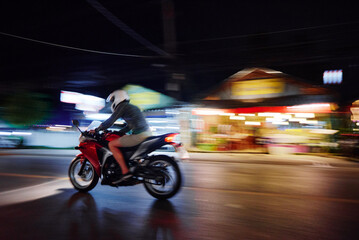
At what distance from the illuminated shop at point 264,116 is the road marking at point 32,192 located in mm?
9643

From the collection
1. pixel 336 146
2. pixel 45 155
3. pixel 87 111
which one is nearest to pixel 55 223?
pixel 45 155

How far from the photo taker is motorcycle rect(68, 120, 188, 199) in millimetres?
4777

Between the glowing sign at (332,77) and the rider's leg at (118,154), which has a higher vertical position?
the glowing sign at (332,77)

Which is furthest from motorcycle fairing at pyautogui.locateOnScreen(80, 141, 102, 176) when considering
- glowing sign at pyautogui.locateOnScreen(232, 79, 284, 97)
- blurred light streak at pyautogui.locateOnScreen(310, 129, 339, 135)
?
blurred light streak at pyautogui.locateOnScreen(310, 129, 339, 135)

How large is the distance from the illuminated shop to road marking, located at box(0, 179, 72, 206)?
964 centimetres

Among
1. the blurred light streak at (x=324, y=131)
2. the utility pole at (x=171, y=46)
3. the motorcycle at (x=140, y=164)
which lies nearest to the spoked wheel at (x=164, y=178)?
the motorcycle at (x=140, y=164)

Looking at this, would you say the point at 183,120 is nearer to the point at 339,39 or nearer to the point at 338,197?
the point at 339,39

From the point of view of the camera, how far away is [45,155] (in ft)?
41.3

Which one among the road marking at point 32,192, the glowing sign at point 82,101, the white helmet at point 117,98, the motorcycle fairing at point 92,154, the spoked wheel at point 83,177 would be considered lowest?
the road marking at point 32,192

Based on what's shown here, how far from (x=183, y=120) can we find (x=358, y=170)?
8547 millimetres

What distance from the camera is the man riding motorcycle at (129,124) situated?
4875mm

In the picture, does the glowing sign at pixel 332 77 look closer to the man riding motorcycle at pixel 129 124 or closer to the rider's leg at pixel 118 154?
the man riding motorcycle at pixel 129 124

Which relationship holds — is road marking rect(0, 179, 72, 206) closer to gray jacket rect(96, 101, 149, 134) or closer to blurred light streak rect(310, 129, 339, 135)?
gray jacket rect(96, 101, 149, 134)

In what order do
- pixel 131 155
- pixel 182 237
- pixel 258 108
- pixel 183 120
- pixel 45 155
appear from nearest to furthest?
pixel 182 237 → pixel 131 155 → pixel 45 155 → pixel 258 108 → pixel 183 120
